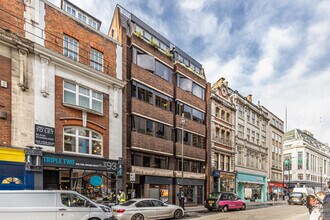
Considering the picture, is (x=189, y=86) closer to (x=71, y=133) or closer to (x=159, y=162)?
(x=159, y=162)

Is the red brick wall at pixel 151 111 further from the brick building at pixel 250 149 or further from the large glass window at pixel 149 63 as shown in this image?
the brick building at pixel 250 149

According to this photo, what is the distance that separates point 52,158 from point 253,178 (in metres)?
33.2

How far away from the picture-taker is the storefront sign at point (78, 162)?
1505cm

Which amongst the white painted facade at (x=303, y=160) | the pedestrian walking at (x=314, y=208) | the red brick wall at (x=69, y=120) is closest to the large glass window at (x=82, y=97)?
the red brick wall at (x=69, y=120)

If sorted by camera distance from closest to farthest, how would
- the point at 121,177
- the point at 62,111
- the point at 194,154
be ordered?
the point at 62,111
the point at 121,177
the point at 194,154

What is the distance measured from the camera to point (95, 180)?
57.6 feet

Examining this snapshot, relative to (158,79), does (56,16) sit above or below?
above

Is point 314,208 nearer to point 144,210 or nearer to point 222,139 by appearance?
point 144,210

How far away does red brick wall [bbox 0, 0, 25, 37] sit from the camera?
14117mm

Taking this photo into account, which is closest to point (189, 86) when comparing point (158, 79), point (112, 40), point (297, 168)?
point (158, 79)

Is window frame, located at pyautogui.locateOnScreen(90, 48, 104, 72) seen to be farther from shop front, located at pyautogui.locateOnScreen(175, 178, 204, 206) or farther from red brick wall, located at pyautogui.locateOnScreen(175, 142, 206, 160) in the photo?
shop front, located at pyautogui.locateOnScreen(175, 178, 204, 206)

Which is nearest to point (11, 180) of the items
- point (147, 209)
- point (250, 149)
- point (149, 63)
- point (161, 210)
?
point (147, 209)

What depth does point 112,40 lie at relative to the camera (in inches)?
795

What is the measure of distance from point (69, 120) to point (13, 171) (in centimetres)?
425
